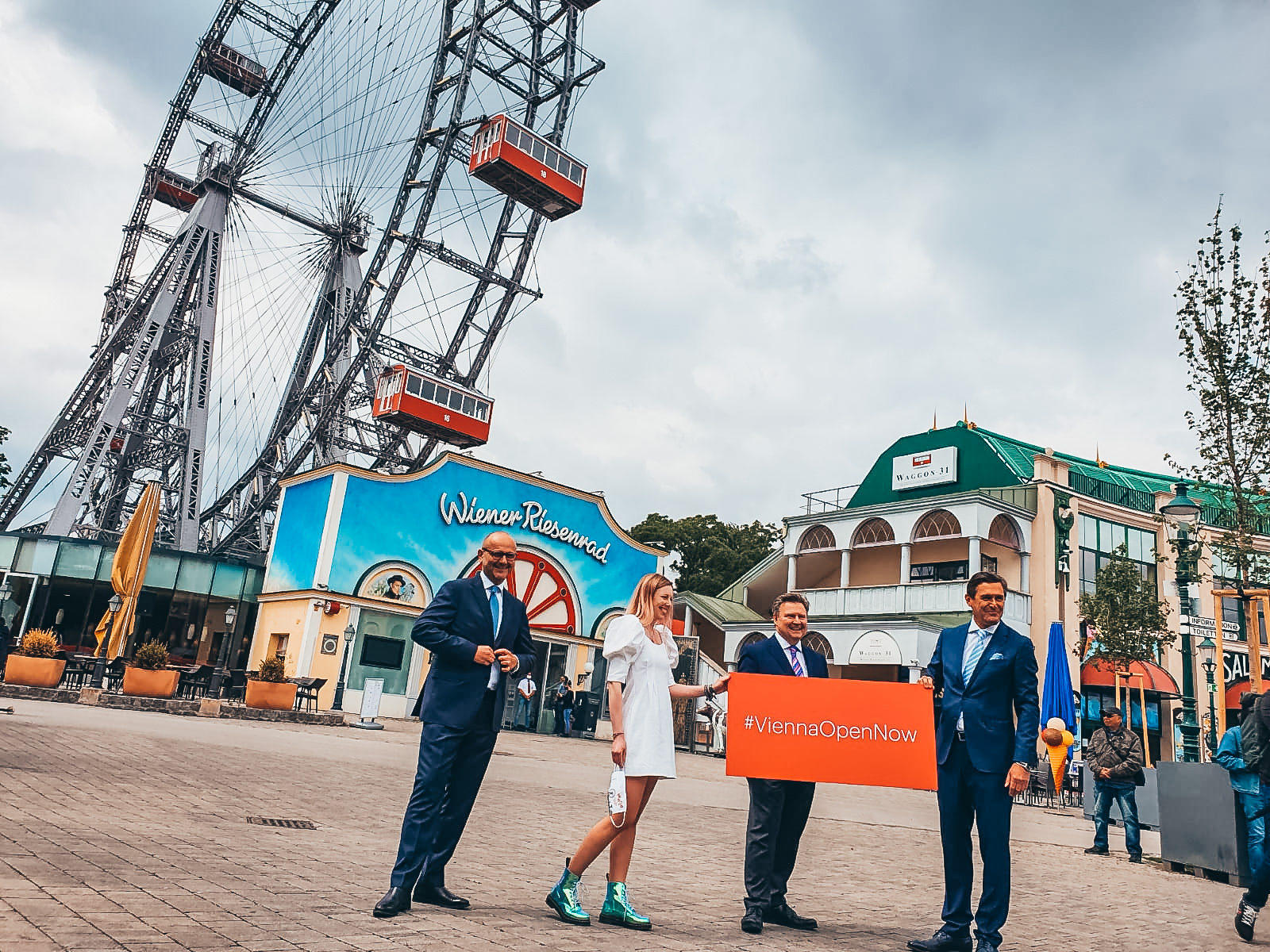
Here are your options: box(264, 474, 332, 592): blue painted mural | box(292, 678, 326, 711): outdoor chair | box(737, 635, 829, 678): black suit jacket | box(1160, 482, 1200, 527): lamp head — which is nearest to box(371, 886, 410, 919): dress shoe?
box(737, 635, 829, 678): black suit jacket

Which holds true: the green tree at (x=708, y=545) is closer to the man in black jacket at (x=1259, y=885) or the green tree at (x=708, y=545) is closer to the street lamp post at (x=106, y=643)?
the street lamp post at (x=106, y=643)

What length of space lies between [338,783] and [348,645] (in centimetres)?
1622

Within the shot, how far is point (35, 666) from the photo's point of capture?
17000 millimetres

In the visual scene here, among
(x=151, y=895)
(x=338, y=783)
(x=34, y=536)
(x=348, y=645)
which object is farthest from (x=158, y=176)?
(x=151, y=895)

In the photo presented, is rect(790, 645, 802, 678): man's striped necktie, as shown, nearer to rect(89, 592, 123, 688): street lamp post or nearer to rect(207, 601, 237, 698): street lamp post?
rect(89, 592, 123, 688): street lamp post

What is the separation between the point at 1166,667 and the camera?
111 feet

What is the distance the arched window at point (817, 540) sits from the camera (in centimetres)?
3709

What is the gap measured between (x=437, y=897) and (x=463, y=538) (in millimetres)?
23248

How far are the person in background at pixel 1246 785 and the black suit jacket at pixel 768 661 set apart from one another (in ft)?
15.4

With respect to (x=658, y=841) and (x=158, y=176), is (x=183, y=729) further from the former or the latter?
(x=158, y=176)

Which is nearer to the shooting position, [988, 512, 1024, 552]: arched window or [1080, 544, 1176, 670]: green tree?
[1080, 544, 1176, 670]: green tree

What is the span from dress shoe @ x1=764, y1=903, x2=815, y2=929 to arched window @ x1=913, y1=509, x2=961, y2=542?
29522 mm

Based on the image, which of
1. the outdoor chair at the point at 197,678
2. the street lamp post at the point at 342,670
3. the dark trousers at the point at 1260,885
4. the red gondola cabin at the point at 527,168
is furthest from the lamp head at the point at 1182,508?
the red gondola cabin at the point at 527,168

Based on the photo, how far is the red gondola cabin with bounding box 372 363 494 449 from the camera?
122 ft
